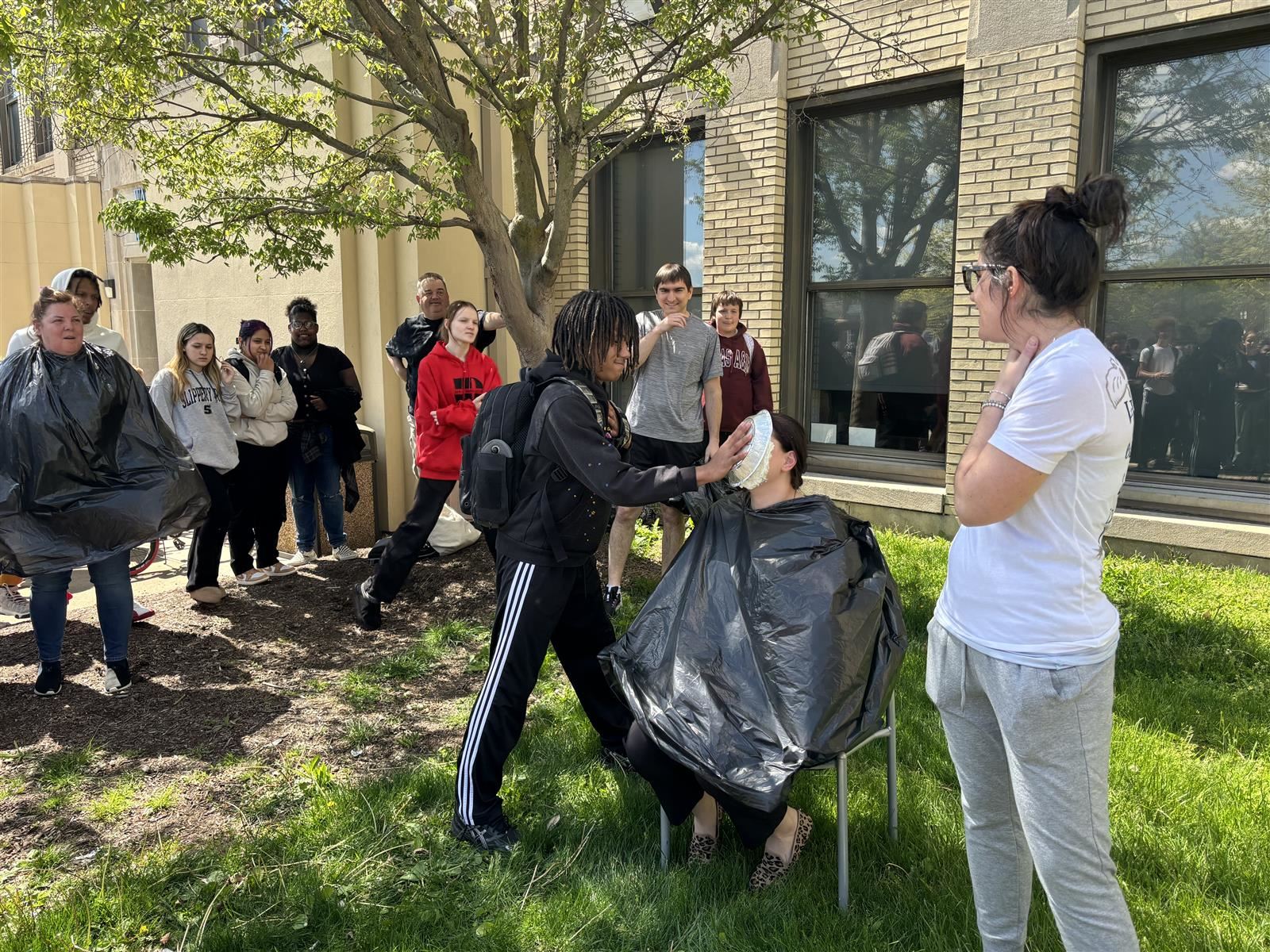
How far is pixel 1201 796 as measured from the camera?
3.34 metres

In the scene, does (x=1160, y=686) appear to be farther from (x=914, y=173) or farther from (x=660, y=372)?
(x=914, y=173)

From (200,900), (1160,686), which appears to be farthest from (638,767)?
(1160,686)

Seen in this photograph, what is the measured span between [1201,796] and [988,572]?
2019 millimetres

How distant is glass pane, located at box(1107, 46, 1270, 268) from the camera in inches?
231

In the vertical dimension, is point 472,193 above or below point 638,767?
above

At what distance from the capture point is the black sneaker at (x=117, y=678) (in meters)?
4.70

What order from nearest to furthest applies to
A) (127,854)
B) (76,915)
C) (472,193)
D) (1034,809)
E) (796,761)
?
(1034,809) < (796,761) < (76,915) < (127,854) < (472,193)

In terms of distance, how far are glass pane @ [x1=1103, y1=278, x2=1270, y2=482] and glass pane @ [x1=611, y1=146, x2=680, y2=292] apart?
370 cm

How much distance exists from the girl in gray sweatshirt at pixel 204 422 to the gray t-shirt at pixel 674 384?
8.70ft

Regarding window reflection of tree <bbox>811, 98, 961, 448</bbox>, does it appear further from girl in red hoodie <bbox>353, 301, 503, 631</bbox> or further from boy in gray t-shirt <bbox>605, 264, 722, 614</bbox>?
girl in red hoodie <bbox>353, 301, 503, 631</bbox>

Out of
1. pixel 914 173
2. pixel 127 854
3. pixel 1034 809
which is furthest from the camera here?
pixel 914 173

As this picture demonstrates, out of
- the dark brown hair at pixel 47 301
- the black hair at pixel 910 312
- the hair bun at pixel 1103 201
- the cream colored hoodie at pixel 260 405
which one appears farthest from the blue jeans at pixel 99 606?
the black hair at pixel 910 312

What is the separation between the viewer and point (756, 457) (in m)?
2.83

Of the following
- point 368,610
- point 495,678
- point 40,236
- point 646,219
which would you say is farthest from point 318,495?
point 40,236
